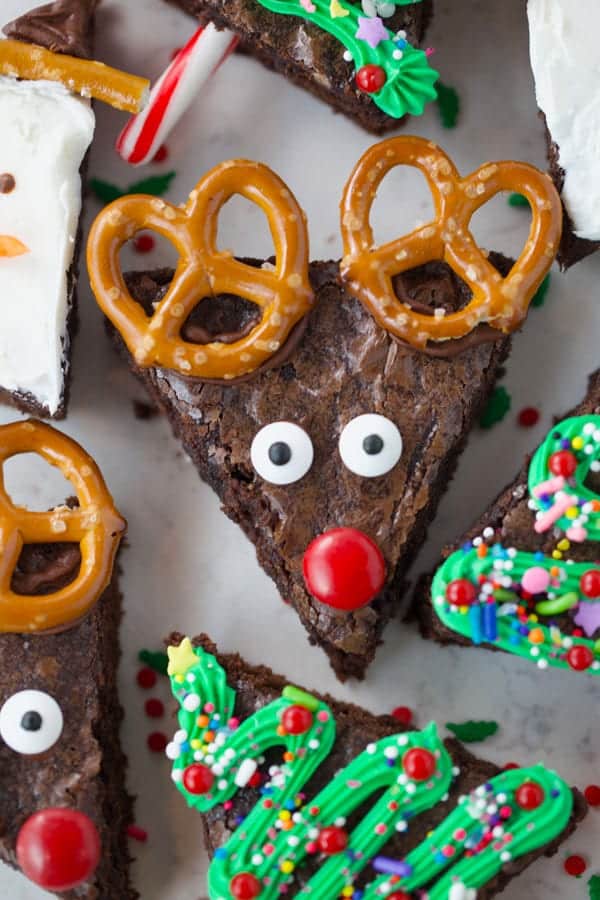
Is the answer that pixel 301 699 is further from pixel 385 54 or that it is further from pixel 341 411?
pixel 385 54

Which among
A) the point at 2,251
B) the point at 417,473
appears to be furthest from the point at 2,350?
the point at 417,473

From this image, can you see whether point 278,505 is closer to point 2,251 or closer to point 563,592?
point 563,592

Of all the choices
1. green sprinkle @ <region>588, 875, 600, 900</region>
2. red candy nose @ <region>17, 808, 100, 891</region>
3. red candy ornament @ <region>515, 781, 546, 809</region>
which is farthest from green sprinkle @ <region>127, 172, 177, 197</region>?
green sprinkle @ <region>588, 875, 600, 900</region>

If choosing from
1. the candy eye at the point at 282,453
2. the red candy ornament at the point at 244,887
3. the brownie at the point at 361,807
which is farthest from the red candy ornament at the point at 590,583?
the red candy ornament at the point at 244,887

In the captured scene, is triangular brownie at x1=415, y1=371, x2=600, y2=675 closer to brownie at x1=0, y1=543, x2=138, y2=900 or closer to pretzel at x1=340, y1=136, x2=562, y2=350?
pretzel at x1=340, y1=136, x2=562, y2=350

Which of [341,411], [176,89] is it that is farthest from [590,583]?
[176,89]
